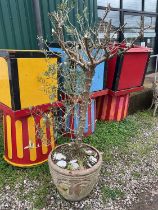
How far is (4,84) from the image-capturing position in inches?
111

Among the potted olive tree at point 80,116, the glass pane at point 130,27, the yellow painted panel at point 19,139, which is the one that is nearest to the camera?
the potted olive tree at point 80,116

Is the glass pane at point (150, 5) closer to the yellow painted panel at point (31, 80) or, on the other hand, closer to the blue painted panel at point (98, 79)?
the blue painted panel at point (98, 79)

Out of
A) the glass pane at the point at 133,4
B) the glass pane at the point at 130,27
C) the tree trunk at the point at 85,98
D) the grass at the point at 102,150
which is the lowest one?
the grass at the point at 102,150

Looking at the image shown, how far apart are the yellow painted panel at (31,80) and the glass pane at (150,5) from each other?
565 centimetres

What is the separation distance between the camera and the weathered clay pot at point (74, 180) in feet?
7.97

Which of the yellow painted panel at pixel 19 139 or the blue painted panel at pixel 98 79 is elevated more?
the blue painted panel at pixel 98 79

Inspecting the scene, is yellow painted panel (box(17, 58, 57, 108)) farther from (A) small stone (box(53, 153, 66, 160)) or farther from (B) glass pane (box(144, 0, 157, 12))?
(B) glass pane (box(144, 0, 157, 12))

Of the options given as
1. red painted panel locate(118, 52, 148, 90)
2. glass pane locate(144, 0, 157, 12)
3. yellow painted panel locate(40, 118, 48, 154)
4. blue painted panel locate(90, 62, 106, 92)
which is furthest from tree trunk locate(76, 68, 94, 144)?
glass pane locate(144, 0, 157, 12)

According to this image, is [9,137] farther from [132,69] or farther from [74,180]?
[132,69]

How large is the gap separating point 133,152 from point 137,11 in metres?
4.97

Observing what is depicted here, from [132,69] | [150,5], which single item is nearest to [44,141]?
[132,69]

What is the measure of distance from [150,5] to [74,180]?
6.93m

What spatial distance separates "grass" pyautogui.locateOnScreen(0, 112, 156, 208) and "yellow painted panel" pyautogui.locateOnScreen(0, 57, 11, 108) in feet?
3.15

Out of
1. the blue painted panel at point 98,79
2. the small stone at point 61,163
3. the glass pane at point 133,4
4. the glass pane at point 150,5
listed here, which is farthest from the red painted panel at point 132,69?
the glass pane at point 150,5
